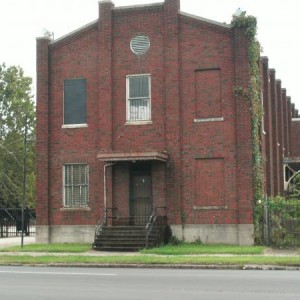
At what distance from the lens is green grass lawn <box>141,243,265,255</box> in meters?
23.4

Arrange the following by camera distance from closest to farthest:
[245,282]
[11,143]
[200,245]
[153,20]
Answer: [245,282] → [200,245] → [153,20] → [11,143]

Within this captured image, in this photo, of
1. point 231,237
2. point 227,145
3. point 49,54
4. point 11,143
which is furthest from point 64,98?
point 11,143

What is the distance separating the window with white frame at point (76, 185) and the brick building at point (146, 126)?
46 millimetres

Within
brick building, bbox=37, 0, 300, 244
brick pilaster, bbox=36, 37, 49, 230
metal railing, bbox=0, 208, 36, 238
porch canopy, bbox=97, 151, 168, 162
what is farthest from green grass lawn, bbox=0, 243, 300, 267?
metal railing, bbox=0, 208, 36, 238

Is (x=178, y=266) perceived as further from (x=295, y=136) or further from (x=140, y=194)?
(x=295, y=136)

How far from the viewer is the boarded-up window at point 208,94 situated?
27797 mm

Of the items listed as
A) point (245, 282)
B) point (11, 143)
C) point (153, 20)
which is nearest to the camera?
point (245, 282)

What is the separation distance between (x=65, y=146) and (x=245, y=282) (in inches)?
651

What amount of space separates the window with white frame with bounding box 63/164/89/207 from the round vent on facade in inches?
225

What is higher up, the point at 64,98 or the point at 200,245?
the point at 64,98

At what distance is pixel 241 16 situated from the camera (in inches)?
1084

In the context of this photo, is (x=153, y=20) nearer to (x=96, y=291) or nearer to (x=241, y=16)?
(x=241, y=16)

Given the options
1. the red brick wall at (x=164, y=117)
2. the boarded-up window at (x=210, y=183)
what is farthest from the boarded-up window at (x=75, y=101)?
the boarded-up window at (x=210, y=183)

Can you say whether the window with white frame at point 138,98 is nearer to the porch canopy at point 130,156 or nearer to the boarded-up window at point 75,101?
the boarded-up window at point 75,101
